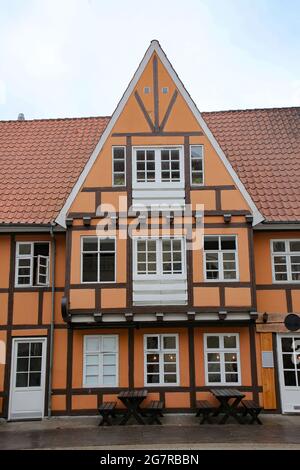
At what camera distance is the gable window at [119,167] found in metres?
13.4

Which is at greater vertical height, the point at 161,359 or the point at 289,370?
the point at 161,359

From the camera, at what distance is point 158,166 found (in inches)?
529

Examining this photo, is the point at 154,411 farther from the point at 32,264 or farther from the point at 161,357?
the point at 32,264

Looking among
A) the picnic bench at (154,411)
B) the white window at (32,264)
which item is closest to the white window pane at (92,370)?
the picnic bench at (154,411)

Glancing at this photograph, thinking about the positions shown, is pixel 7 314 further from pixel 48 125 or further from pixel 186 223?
pixel 48 125

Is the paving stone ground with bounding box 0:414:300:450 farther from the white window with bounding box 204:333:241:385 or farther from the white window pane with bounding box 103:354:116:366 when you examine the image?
the white window pane with bounding box 103:354:116:366

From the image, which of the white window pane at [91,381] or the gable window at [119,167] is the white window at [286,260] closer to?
the gable window at [119,167]

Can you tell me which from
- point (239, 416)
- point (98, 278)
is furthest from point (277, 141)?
point (239, 416)

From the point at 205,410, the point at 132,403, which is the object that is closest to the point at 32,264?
the point at 132,403

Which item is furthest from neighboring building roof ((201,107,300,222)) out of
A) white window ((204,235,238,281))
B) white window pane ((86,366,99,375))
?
Answer: white window pane ((86,366,99,375))

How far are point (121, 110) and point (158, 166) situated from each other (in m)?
2.03

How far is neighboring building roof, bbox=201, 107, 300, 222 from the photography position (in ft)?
45.7

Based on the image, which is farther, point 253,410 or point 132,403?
point 132,403

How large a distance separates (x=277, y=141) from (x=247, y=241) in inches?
205
